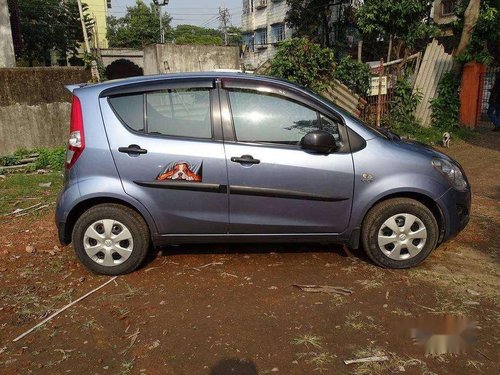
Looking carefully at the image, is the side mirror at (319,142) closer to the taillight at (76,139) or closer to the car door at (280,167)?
the car door at (280,167)

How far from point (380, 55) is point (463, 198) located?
1669cm

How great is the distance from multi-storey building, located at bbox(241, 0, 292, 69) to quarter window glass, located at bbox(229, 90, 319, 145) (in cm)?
3143

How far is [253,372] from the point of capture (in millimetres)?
2678

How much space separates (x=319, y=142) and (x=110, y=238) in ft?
6.49

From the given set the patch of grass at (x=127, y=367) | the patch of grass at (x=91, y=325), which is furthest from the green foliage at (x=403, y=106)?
the patch of grass at (x=127, y=367)

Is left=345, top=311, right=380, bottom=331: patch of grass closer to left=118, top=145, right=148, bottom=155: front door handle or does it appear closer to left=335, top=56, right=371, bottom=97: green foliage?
left=118, top=145, right=148, bottom=155: front door handle

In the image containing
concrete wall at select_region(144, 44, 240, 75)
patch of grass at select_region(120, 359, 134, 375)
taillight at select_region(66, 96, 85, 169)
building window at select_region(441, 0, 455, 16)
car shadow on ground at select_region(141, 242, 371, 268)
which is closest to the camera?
patch of grass at select_region(120, 359, 134, 375)

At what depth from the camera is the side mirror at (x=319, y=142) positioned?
364cm

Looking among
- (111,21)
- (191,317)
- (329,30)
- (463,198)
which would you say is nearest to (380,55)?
(329,30)

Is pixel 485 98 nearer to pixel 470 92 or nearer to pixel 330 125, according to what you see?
pixel 470 92

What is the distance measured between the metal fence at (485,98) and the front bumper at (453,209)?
890 centimetres

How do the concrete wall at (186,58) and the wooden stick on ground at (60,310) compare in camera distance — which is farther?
the concrete wall at (186,58)

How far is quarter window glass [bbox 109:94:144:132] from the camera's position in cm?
381

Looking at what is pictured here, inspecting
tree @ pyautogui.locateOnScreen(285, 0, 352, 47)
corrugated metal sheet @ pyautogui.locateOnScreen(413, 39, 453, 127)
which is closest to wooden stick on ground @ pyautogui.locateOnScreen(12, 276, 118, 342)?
corrugated metal sheet @ pyautogui.locateOnScreen(413, 39, 453, 127)
